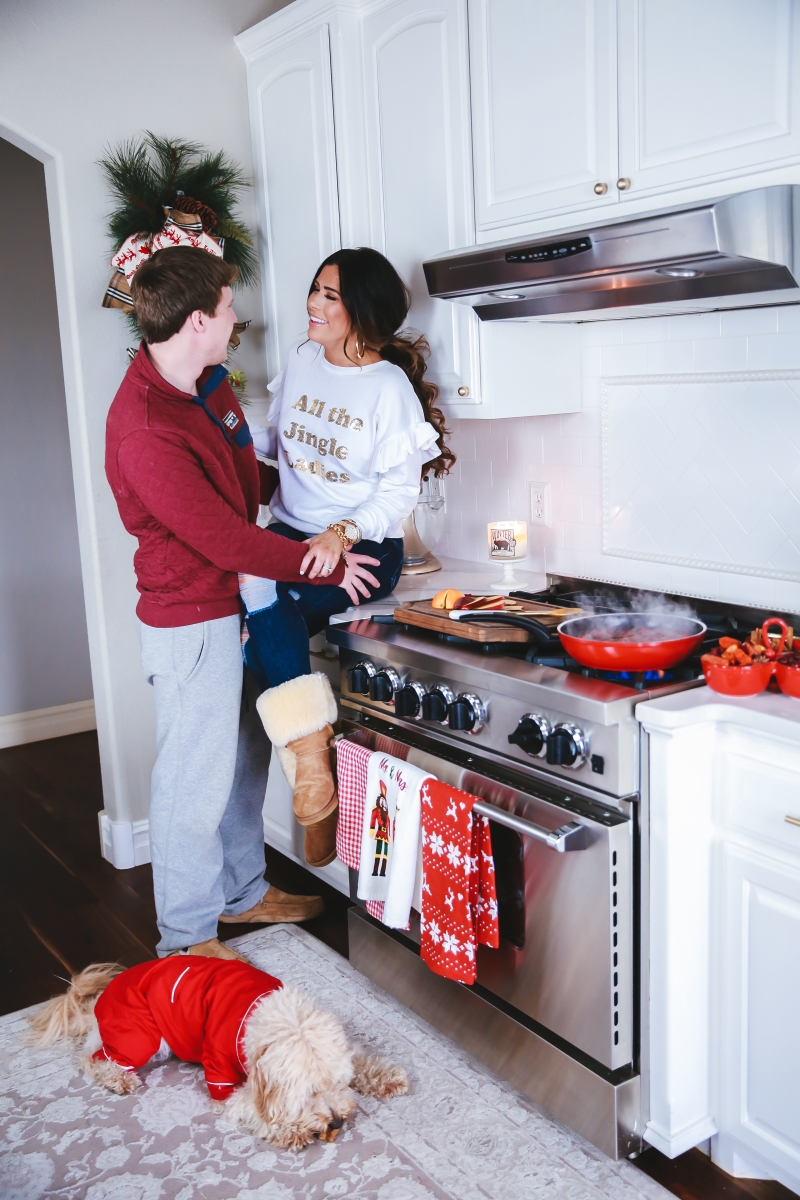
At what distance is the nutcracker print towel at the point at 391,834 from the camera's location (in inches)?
85.6

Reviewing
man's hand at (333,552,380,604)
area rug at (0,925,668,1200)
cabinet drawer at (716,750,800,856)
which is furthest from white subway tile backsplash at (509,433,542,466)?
area rug at (0,925,668,1200)

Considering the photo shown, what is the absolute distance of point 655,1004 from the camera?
1.86 meters

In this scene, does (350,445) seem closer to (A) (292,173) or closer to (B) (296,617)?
(B) (296,617)

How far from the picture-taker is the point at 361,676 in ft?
8.02

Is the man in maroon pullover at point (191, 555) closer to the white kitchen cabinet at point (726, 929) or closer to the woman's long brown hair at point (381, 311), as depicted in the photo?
the woman's long brown hair at point (381, 311)

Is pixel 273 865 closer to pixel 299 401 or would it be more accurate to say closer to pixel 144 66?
pixel 299 401

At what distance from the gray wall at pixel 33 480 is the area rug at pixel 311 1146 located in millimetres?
2515

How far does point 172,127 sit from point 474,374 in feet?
4.78

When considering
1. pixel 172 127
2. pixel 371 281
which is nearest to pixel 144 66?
pixel 172 127

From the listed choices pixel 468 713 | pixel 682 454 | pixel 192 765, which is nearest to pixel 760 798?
pixel 468 713

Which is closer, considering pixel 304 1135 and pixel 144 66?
pixel 304 1135

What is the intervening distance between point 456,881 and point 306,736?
23.9 inches

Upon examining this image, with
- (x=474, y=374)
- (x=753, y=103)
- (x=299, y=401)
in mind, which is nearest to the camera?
(x=753, y=103)

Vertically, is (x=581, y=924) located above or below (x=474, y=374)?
below
